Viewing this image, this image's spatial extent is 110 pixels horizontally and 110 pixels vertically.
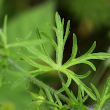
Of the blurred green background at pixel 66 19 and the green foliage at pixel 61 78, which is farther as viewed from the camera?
the blurred green background at pixel 66 19

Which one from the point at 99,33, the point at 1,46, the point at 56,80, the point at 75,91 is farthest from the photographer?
the point at 99,33

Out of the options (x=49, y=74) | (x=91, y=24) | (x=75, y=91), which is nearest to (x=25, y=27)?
(x=49, y=74)

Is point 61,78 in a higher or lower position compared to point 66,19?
A: lower

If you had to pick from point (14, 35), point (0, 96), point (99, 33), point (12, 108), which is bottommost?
point (12, 108)

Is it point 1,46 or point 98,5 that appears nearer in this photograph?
point 1,46

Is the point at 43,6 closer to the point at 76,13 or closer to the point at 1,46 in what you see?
the point at 76,13

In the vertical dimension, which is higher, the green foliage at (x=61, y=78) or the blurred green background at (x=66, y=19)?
the blurred green background at (x=66, y=19)

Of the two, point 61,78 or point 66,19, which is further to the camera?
point 66,19

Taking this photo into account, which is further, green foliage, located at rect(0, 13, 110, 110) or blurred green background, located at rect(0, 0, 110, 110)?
blurred green background, located at rect(0, 0, 110, 110)

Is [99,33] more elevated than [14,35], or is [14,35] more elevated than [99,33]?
[14,35]

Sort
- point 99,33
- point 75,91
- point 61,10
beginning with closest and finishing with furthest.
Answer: point 75,91 < point 99,33 < point 61,10

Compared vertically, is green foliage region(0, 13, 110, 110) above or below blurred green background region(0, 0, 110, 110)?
below
